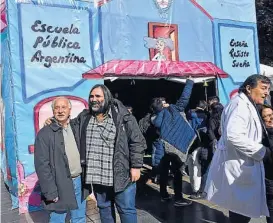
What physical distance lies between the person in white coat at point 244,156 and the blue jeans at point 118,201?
0.84 metres

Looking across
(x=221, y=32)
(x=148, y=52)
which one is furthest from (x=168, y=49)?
(x=221, y=32)

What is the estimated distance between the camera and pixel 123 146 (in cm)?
330

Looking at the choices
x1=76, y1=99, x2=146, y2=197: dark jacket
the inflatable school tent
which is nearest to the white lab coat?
x1=76, y1=99, x2=146, y2=197: dark jacket

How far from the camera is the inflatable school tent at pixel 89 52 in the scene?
17.5 ft

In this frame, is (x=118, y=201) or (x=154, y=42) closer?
(x=118, y=201)

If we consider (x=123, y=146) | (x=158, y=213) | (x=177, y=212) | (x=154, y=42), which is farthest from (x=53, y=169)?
(x=154, y=42)

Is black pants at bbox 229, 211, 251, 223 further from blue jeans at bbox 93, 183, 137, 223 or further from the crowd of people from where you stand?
blue jeans at bbox 93, 183, 137, 223

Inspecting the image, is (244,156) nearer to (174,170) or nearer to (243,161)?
(243,161)

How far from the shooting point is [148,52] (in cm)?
662

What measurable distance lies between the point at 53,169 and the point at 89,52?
3.13 meters

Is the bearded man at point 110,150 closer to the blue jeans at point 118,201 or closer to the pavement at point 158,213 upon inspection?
the blue jeans at point 118,201

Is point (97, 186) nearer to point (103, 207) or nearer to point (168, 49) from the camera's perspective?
point (103, 207)

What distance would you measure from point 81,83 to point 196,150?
220 centimetres

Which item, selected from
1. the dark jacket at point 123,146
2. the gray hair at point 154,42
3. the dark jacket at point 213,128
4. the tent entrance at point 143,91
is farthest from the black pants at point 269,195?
the tent entrance at point 143,91
